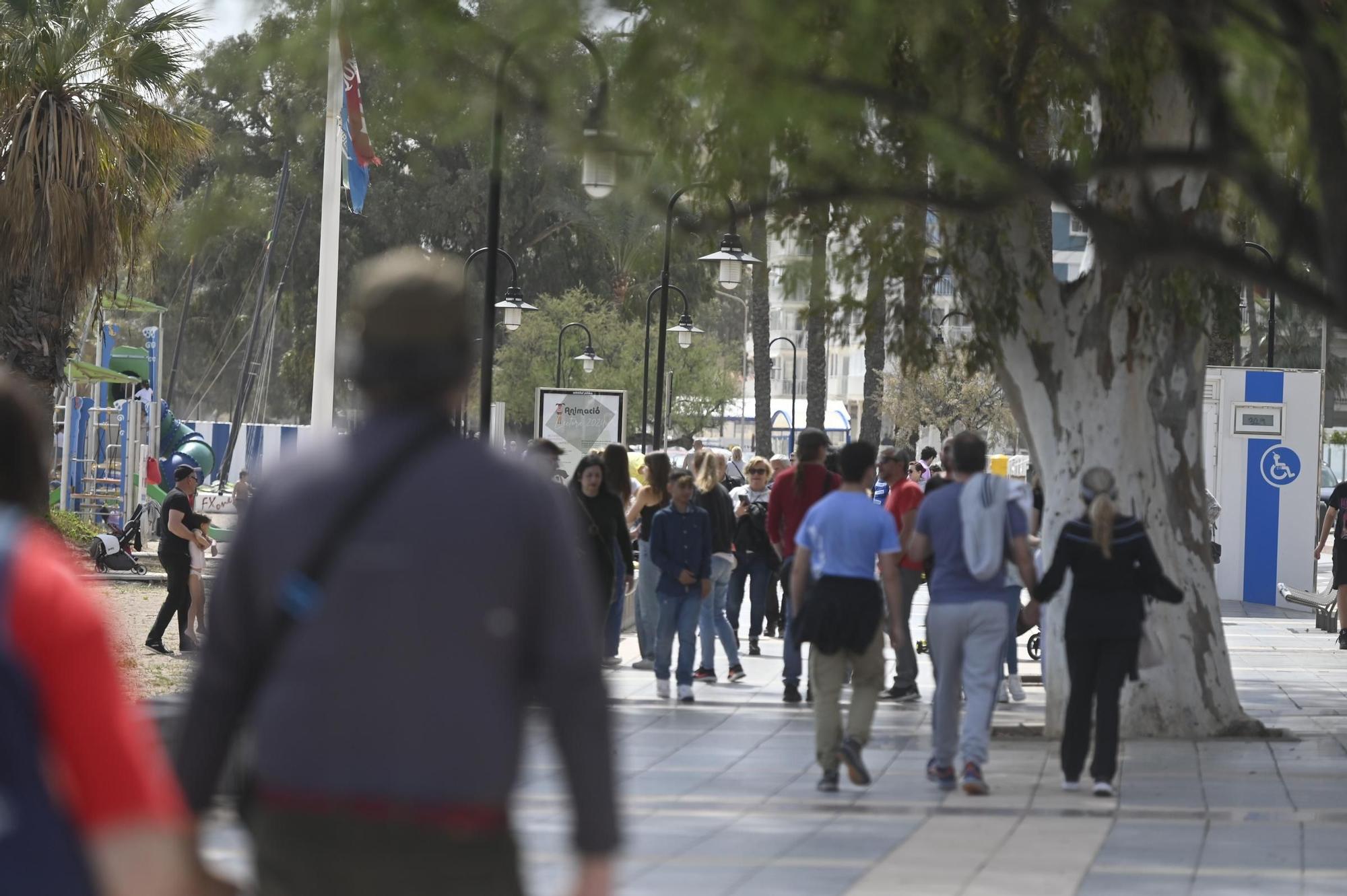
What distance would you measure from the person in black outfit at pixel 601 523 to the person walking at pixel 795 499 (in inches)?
47.1

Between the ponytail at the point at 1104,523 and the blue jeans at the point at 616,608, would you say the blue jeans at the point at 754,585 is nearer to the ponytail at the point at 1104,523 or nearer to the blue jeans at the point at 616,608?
the blue jeans at the point at 616,608

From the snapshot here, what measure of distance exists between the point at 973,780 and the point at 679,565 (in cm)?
472

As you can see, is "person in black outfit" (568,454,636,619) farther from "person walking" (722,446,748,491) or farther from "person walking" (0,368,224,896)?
"person walking" (722,446,748,491)

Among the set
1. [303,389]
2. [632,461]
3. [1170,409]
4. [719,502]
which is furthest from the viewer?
[303,389]

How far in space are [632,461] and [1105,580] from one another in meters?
18.7


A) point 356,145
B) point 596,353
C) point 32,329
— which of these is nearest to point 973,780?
point 32,329

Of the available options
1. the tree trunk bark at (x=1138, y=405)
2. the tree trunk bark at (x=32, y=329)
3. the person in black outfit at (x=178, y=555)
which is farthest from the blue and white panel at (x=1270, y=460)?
the tree trunk bark at (x=32, y=329)

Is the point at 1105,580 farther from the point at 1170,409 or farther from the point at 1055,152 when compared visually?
the point at 1055,152

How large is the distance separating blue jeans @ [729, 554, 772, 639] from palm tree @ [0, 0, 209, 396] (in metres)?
7.37

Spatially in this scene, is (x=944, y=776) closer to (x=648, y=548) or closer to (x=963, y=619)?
(x=963, y=619)

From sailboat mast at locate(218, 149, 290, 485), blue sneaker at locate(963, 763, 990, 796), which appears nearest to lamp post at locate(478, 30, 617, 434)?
blue sneaker at locate(963, 763, 990, 796)

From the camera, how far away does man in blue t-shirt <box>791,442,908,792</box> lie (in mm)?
9859

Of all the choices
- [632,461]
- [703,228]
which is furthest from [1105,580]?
[632,461]

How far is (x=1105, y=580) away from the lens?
30.9ft
